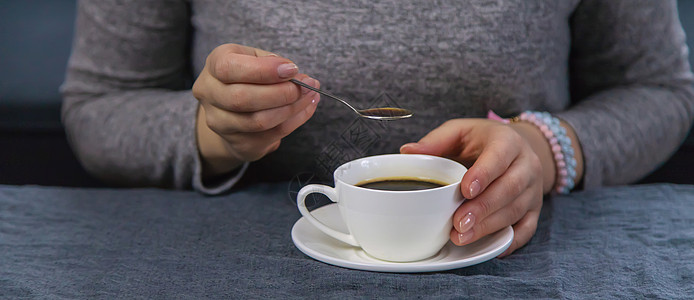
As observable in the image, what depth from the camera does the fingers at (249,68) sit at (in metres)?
0.54

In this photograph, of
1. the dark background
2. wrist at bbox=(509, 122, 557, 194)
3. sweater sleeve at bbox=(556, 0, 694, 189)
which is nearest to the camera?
wrist at bbox=(509, 122, 557, 194)

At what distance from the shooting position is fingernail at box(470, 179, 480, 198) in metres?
0.51

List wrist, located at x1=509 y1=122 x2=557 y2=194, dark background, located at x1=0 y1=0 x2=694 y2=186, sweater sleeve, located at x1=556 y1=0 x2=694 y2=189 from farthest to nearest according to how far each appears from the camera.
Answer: dark background, located at x1=0 y1=0 x2=694 y2=186 < sweater sleeve, located at x1=556 y1=0 x2=694 y2=189 < wrist, located at x1=509 y1=122 x2=557 y2=194

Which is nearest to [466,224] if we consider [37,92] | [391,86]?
[391,86]

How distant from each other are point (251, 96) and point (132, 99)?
1.32ft

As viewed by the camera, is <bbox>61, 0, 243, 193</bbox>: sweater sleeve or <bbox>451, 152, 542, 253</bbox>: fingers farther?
<bbox>61, 0, 243, 193</bbox>: sweater sleeve

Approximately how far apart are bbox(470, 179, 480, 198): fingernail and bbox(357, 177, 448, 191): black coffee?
5 cm

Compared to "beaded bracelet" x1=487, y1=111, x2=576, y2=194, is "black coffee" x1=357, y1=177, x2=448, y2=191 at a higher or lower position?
higher

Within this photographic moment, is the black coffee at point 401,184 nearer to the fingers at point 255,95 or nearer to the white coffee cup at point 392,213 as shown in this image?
the white coffee cup at point 392,213

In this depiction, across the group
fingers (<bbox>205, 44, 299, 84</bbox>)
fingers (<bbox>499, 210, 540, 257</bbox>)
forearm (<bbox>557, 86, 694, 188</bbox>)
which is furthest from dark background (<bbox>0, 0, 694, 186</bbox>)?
fingers (<bbox>205, 44, 299, 84</bbox>)

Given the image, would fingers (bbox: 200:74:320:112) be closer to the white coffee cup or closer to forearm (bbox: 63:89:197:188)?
the white coffee cup

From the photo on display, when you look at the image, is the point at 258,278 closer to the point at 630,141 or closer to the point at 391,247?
the point at 391,247

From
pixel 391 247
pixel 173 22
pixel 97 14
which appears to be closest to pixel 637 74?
pixel 391 247

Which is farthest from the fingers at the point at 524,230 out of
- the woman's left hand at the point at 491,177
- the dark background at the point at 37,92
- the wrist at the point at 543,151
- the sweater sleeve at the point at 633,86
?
the dark background at the point at 37,92
